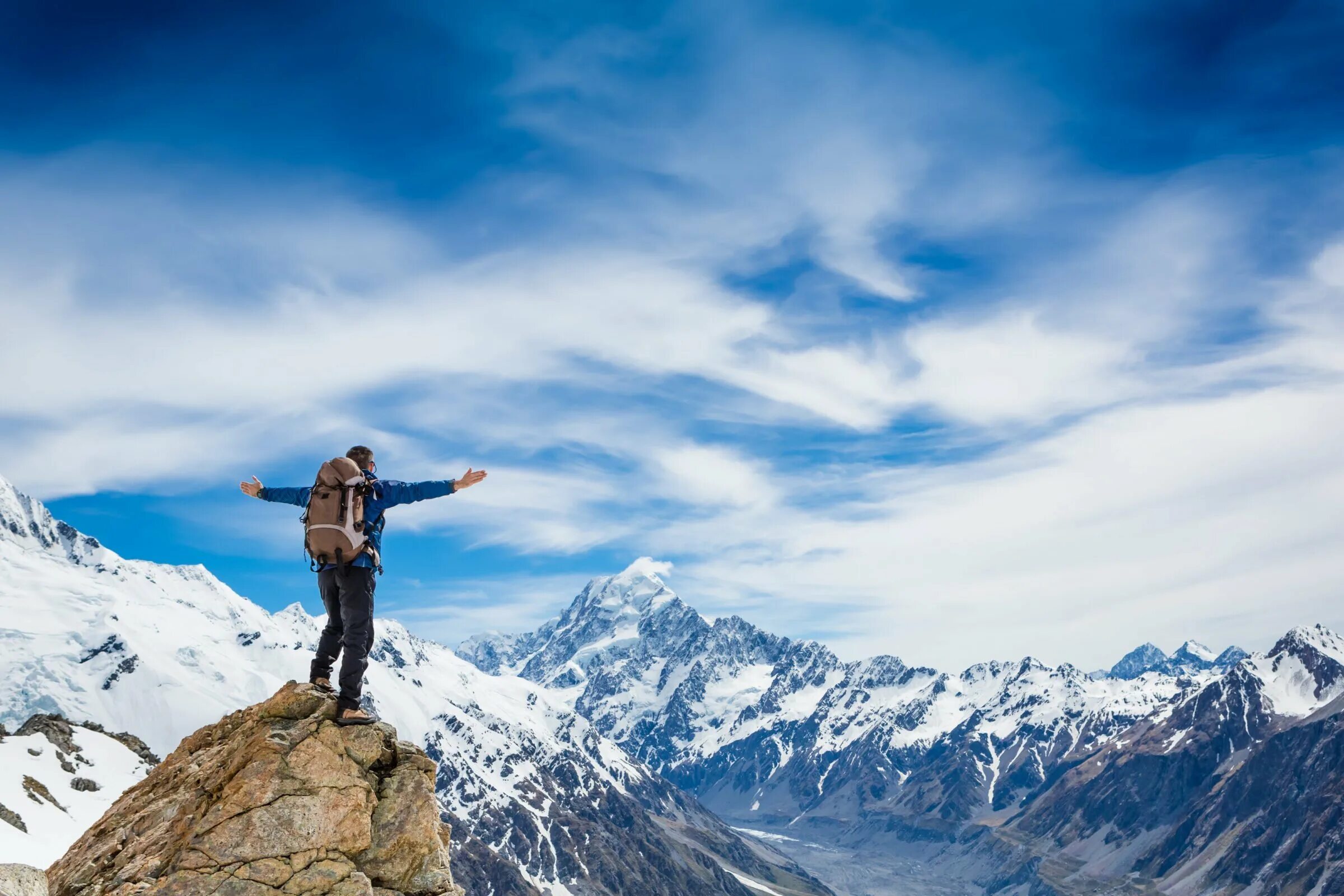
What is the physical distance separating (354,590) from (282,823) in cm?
465

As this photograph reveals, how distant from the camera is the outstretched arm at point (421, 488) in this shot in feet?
67.7

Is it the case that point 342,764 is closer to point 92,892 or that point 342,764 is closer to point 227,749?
point 227,749

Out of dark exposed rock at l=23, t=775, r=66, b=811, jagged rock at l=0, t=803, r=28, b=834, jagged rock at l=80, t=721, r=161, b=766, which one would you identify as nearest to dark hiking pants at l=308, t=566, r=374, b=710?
jagged rock at l=0, t=803, r=28, b=834

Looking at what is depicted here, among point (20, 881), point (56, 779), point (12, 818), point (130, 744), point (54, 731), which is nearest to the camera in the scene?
point (20, 881)

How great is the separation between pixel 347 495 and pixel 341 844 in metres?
6.89

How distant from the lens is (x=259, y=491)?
21438mm

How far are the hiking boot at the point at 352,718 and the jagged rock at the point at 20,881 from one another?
18.6 feet

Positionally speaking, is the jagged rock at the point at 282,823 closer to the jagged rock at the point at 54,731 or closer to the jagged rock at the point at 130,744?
the jagged rock at the point at 54,731

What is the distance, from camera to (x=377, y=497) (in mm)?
20375

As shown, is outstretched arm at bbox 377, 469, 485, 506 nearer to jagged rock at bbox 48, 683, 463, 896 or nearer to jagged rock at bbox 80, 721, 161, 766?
jagged rock at bbox 48, 683, 463, 896

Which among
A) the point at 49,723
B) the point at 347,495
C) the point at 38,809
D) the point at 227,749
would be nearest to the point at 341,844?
the point at 227,749

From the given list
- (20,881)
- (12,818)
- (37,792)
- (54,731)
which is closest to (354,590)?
(20,881)

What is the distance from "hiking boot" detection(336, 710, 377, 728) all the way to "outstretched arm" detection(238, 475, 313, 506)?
178 inches

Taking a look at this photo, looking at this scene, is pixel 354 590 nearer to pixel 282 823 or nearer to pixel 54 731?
pixel 282 823
